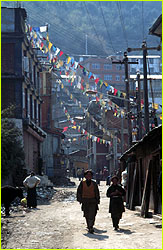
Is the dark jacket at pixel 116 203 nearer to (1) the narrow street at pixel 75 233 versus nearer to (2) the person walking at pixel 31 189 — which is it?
(1) the narrow street at pixel 75 233

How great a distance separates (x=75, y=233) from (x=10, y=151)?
18253 mm

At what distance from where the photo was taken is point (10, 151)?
96.2 feet

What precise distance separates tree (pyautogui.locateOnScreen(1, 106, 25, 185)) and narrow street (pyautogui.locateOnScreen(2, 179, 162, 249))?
422 inches

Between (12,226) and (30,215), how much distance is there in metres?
3.39

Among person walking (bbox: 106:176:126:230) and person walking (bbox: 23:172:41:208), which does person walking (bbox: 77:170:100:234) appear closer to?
person walking (bbox: 106:176:126:230)

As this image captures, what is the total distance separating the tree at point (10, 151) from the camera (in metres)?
26.7

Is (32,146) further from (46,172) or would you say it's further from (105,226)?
(105,226)

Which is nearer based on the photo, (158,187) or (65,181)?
(158,187)

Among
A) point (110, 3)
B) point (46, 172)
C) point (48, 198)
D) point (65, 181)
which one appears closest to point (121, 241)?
point (48, 198)

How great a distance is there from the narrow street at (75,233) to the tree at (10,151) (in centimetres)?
1073

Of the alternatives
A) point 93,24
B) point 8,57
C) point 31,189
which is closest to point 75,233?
point 31,189

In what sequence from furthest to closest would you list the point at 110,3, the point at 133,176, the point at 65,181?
the point at 110,3
the point at 65,181
the point at 133,176

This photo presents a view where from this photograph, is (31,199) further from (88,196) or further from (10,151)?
(10,151)

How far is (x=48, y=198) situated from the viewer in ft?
85.1
